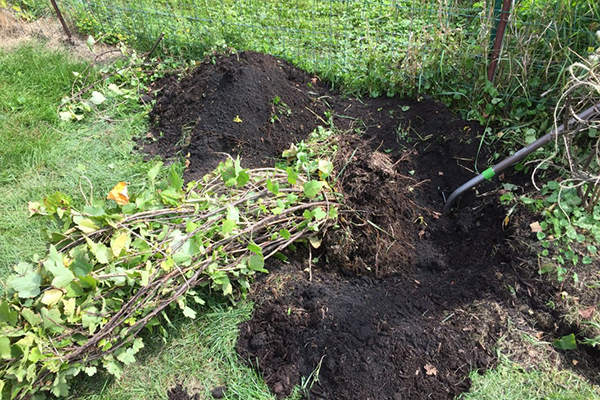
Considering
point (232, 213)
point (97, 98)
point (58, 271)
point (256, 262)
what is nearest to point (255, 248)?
point (256, 262)

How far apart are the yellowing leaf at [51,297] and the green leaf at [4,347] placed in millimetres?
216

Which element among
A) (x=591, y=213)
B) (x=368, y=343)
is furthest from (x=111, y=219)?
(x=591, y=213)

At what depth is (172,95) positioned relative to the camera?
13.4 feet

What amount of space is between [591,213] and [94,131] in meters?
3.69

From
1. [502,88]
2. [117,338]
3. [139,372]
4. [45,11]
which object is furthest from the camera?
[45,11]

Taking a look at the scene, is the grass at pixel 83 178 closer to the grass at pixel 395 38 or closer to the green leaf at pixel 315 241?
the green leaf at pixel 315 241

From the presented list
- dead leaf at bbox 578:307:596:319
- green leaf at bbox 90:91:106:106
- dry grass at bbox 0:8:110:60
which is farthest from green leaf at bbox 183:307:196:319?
dry grass at bbox 0:8:110:60

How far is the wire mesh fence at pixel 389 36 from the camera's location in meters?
3.23

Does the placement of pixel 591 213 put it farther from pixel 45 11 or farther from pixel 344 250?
pixel 45 11

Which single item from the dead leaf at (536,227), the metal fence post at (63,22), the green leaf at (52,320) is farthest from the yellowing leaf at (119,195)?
the metal fence post at (63,22)

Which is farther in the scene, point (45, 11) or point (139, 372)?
point (45, 11)

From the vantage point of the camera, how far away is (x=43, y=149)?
3783 millimetres

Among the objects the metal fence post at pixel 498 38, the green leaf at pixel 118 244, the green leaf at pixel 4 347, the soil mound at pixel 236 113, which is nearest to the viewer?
the green leaf at pixel 4 347

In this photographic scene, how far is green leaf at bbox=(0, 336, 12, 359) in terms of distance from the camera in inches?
80.7
